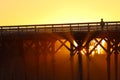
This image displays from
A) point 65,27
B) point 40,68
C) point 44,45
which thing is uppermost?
point 65,27

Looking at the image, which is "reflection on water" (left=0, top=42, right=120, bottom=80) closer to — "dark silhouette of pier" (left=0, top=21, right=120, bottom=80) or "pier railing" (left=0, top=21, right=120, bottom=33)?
"dark silhouette of pier" (left=0, top=21, right=120, bottom=80)

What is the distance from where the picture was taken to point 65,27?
173 feet

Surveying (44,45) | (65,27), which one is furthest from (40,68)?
(65,27)

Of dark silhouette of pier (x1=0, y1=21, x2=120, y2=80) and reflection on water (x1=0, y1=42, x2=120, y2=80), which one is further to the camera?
reflection on water (x1=0, y1=42, x2=120, y2=80)

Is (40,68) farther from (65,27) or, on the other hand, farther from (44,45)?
(65,27)

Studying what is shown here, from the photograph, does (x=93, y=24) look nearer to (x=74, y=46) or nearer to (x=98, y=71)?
(x=74, y=46)

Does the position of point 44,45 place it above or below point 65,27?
below

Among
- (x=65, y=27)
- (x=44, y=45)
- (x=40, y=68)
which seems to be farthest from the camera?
(x=40, y=68)

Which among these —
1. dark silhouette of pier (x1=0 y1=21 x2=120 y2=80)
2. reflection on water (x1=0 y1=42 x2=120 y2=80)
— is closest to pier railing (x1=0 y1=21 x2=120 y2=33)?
dark silhouette of pier (x1=0 y1=21 x2=120 y2=80)

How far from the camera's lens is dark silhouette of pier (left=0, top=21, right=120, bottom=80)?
168 ft

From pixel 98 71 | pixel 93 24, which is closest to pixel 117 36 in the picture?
pixel 93 24

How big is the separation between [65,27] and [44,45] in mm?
4281

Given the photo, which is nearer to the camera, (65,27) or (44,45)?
(65,27)

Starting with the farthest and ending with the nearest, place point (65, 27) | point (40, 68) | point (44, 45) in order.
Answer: point (40, 68)
point (44, 45)
point (65, 27)
